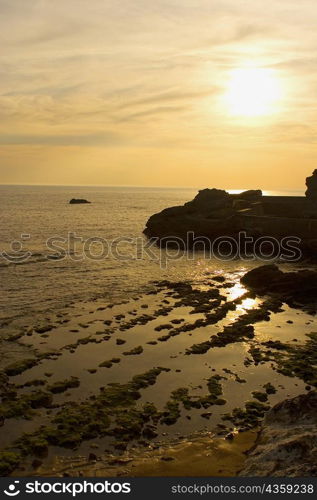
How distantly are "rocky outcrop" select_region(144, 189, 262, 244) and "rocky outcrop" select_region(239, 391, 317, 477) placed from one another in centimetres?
4979

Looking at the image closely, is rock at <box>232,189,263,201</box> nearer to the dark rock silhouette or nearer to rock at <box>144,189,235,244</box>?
the dark rock silhouette

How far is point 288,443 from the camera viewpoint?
40.8 ft

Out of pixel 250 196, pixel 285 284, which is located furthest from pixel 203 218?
pixel 285 284

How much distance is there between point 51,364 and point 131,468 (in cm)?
872

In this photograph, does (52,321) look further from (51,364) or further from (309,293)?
(309,293)

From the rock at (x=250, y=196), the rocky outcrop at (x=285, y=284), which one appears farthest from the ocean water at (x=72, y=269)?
the rock at (x=250, y=196)

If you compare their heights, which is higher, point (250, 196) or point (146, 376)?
point (250, 196)

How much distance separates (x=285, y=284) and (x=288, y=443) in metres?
24.4

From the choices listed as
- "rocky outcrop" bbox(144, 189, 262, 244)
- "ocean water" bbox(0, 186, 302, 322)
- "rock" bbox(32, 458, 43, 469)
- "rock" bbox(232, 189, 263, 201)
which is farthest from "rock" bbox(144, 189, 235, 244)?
"rock" bbox(32, 458, 43, 469)
